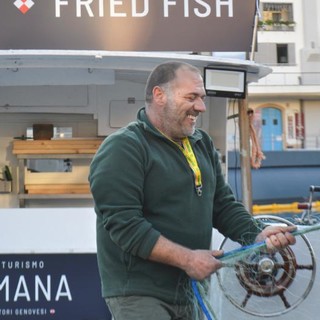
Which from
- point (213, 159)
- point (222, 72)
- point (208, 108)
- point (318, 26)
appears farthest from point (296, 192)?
point (318, 26)

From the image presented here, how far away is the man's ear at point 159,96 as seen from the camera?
7.24 feet

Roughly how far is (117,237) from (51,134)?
12.0 ft

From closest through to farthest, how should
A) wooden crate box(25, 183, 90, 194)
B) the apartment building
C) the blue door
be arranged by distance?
wooden crate box(25, 183, 90, 194) → the apartment building → the blue door

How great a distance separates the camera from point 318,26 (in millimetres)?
30625

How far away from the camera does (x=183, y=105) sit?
86.4 inches

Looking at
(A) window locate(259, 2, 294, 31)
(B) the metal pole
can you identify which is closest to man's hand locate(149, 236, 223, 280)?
(B) the metal pole

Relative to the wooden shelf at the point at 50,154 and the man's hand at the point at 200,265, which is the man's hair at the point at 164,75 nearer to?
the man's hand at the point at 200,265

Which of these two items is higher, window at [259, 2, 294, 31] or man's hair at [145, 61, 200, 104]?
window at [259, 2, 294, 31]

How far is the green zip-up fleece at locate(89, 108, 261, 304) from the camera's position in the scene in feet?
6.64

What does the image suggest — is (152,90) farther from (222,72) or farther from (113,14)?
(113,14)

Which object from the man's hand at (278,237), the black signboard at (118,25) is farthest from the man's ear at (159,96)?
the black signboard at (118,25)

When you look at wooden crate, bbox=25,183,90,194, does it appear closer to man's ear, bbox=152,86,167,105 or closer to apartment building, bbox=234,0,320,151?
man's ear, bbox=152,86,167,105

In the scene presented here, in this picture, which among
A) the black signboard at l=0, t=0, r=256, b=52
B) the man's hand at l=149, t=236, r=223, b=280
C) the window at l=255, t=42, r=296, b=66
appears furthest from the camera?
the window at l=255, t=42, r=296, b=66

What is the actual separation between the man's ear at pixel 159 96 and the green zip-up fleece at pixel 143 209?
0.10 meters
